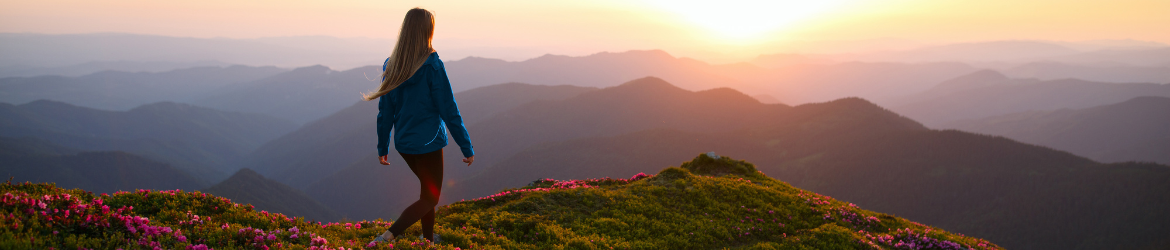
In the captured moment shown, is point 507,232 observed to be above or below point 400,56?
below

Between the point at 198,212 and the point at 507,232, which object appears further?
the point at 507,232

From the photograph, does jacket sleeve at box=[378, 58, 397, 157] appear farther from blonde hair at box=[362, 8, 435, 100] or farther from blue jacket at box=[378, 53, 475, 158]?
blonde hair at box=[362, 8, 435, 100]

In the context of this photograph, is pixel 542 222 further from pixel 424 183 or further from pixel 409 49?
pixel 409 49

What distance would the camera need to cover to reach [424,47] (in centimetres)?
683

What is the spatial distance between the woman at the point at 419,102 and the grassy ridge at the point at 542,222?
5.10 ft

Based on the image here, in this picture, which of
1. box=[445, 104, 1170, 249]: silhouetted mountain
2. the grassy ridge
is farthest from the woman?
box=[445, 104, 1170, 249]: silhouetted mountain

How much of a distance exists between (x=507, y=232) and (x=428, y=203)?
283 cm

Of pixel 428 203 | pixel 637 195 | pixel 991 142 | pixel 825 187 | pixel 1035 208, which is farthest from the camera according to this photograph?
pixel 991 142

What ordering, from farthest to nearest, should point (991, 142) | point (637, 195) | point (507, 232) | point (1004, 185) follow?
point (991, 142), point (1004, 185), point (637, 195), point (507, 232)

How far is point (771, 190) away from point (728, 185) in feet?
4.99

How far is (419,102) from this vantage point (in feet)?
23.0

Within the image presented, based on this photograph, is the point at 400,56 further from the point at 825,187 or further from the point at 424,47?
the point at 825,187

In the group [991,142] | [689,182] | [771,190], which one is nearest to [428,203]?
[689,182]

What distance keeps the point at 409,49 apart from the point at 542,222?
5427mm
